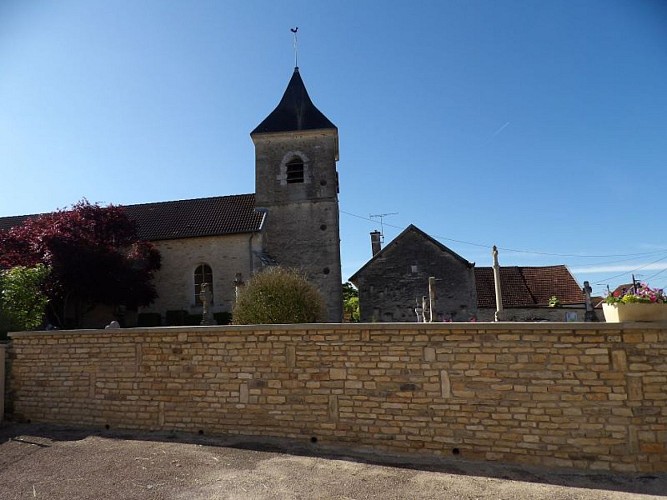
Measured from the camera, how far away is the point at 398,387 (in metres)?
7.06

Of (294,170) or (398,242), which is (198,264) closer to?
(294,170)

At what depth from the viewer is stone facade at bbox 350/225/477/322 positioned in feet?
66.8

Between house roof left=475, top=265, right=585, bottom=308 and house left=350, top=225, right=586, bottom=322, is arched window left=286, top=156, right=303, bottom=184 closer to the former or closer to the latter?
house left=350, top=225, right=586, bottom=322

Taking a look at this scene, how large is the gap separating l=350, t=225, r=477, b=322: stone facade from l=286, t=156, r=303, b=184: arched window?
5.32 metres

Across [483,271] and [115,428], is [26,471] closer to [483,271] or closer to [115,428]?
[115,428]

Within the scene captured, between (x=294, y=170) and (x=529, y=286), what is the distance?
1454 cm

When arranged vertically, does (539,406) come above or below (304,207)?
below

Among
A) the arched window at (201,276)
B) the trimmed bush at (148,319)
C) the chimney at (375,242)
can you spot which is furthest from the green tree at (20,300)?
the chimney at (375,242)

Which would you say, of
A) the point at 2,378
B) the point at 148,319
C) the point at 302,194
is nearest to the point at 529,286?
the point at 302,194

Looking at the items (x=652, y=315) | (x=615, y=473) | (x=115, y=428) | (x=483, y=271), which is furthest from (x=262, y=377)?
(x=483, y=271)

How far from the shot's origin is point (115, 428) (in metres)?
8.16

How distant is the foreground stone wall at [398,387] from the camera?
643 centimetres

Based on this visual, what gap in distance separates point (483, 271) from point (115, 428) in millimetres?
22505

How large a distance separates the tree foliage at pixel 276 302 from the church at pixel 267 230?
340 inches
